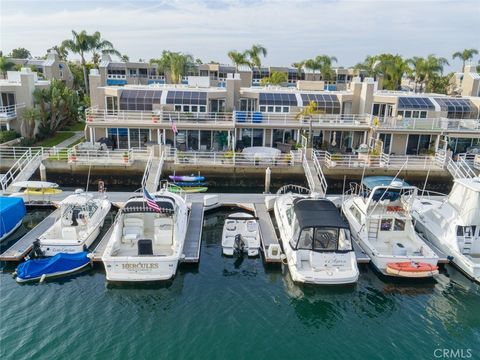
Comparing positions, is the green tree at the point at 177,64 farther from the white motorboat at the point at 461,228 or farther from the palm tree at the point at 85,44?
the white motorboat at the point at 461,228

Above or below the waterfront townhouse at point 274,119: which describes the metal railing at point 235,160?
below

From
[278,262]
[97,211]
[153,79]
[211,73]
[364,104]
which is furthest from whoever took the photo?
[211,73]

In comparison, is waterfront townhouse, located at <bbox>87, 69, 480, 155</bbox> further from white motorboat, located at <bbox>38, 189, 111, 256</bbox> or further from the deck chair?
the deck chair

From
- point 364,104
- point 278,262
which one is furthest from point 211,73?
point 278,262

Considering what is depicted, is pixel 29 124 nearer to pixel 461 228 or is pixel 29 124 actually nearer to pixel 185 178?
pixel 185 178

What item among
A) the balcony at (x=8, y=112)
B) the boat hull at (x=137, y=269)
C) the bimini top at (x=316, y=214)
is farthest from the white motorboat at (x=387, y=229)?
the balcony at (x=8, y=112)

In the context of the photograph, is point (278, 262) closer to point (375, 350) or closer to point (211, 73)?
point (375, 350)
